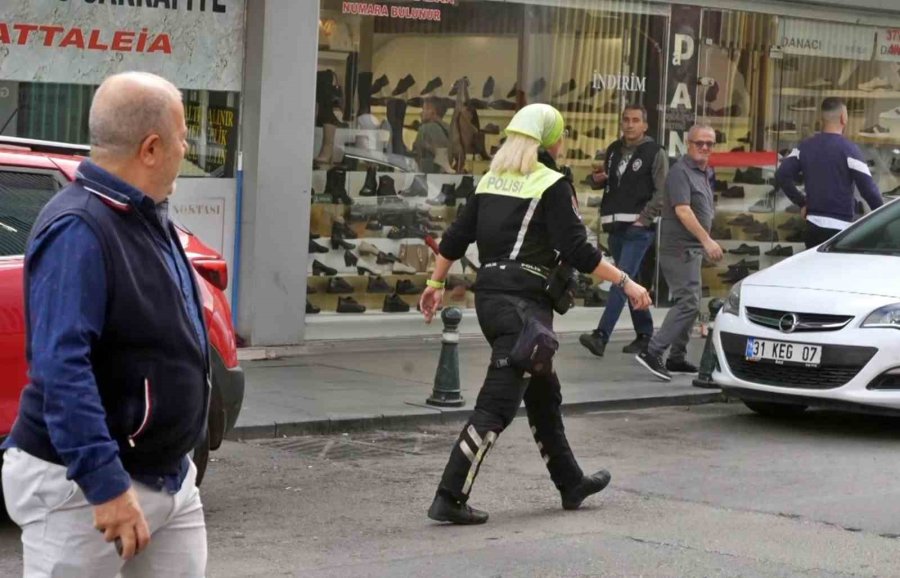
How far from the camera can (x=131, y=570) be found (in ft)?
12.5

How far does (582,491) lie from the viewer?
7812 millimetres

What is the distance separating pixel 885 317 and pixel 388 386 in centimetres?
354

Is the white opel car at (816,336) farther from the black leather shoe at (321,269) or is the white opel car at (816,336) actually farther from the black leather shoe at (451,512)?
the black leather shoe at (321,269)

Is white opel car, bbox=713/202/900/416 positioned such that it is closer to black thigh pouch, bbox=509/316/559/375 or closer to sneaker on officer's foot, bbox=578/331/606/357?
sneaker on officer's foot, bbox=578/331/606/357

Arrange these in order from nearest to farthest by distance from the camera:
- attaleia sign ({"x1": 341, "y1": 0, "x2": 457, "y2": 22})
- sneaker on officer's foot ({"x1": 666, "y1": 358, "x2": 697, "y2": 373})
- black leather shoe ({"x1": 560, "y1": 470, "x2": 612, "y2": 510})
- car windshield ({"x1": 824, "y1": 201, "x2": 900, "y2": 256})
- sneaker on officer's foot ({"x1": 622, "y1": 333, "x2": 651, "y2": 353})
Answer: black leather shoe ({"x1": 560, "y1": 470, "x2": 612, "y2": 510})
car windshield ({"x1": 824, "y1": 201, "x2": 900, "y2": 256})
sneaker on officer's foot ({"x1": 666, "y1": 358, "x2": 697, "y2": 373})
sneaker on officer's foot ({"x1": 622, "y1": 333, "x2": 651, "y2": 353})
attaleia sign ({"x1": 341, "y1": 0, "x2": 457, "y2": 22})

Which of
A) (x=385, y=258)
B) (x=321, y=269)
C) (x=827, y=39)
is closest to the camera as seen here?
(x=321, y=269)

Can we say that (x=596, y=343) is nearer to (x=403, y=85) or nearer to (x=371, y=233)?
(x=371, y=233)

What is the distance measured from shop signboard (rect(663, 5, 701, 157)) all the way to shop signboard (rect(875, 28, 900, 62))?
2.90 meters

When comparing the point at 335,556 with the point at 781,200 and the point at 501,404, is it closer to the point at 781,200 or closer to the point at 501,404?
the point at 501,404

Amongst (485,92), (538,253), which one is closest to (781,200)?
(485,92)

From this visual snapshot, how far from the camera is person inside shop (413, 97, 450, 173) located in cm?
1456

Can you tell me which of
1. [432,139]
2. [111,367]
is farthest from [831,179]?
[111,367]

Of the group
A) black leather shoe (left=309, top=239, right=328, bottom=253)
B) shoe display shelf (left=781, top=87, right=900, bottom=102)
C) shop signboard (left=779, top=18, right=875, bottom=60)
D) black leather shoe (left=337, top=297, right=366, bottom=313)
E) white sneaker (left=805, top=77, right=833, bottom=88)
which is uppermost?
shop signboard (left=779, top=18, right=875, bottom=60)

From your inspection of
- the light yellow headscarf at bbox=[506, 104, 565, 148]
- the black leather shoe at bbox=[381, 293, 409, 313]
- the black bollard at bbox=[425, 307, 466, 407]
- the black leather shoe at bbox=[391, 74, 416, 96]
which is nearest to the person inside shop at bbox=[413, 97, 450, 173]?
the black leather shoe at bbox=[391, 74, 416, 96]
